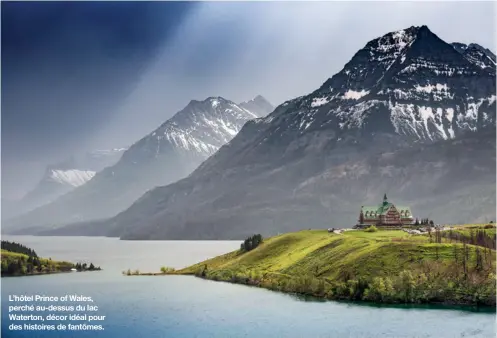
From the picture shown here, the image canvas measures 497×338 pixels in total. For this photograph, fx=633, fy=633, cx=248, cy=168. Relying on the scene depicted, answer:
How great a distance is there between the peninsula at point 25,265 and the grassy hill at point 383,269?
4119 cm

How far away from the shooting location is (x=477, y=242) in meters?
148

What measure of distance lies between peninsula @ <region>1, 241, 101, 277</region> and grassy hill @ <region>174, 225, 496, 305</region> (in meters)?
41.2

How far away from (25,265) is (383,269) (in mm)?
94316

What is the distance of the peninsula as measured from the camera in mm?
163000

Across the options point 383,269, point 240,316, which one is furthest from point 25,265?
point 383,269

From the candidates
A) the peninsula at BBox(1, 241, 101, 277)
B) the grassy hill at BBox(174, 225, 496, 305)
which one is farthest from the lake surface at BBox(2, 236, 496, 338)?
the peninsula at BBox(1, 241, 101, 277)

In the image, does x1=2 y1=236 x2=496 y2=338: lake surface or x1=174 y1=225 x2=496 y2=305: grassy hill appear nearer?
x1=2 y1=236 x2=496 y2=338: lake surface

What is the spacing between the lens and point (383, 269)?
12850 centimetres

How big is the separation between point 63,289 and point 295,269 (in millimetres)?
53432

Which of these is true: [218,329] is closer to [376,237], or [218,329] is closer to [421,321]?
[421,321]

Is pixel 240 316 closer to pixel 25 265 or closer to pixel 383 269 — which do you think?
pixel 383 269

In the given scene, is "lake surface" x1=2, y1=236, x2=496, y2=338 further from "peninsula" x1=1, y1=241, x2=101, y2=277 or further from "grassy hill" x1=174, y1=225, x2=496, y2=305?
"peninsula" x1=1, y1=241, x2=101, y2=277

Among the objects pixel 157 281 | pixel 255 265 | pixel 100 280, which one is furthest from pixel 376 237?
pixel 100 280

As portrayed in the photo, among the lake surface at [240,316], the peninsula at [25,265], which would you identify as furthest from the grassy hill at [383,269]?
the peninsula at [25,265]
